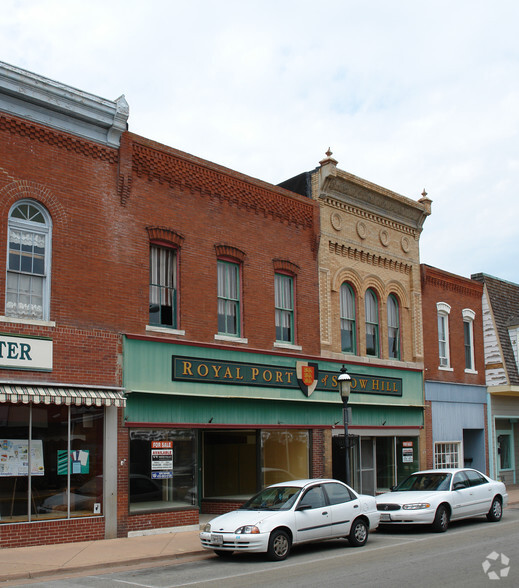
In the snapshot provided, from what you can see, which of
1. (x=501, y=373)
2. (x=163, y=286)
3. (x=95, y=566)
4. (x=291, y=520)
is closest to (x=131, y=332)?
(x=163, y=286)

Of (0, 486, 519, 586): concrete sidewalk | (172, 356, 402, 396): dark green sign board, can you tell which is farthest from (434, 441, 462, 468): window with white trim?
(0, 486, 519, 586): concrete sidewalk

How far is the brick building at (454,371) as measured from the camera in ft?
88.8

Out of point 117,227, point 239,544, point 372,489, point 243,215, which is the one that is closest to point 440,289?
point 372,489

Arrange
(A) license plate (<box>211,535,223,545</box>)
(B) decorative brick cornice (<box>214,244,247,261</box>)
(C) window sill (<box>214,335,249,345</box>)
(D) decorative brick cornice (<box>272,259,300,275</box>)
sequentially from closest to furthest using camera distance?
(A) license plate (<box>211,535,223,545</box>)
(C) window sill (<box>214,335,249,345</box>)
(B) decorative brick cornice (<box>214,244,247,261</box>)
(D) decorative brick cornice (<box>272,259,300,275</box>)

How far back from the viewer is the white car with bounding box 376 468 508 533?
55.4ft

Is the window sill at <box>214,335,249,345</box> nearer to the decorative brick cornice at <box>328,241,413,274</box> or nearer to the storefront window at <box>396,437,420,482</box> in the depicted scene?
the decorative brick cornice at <box>328,241,413,274</box>

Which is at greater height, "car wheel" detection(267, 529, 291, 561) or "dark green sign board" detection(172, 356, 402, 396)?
"dark green sign board" detection(172, 356, 402, 396)

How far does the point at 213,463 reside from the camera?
21500 mm

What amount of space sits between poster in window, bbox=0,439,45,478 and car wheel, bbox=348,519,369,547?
643 cm

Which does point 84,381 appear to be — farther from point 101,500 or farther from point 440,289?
point 440,289

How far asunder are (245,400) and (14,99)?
927 cm

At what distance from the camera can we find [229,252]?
786 inches

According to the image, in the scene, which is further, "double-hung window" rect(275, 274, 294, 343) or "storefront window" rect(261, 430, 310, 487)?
"double-hung window" rect(275, 274, 294, 343)

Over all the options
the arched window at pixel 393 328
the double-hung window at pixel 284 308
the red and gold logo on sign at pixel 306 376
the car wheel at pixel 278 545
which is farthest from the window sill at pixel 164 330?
the arched window at pixel 393 328
